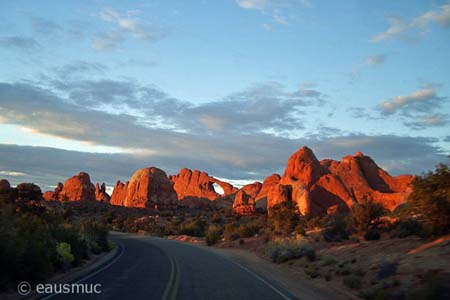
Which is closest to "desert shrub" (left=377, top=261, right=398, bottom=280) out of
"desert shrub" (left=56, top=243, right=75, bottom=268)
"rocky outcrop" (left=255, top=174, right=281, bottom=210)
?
"desert shrub" (left=56, top=243, right=75, bottom=268)

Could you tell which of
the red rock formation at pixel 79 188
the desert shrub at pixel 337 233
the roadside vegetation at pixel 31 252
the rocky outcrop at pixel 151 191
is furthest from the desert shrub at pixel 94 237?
the red rock formation at pixel 79 188

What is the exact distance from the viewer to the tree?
2088 cm

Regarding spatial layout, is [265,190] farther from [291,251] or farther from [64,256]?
[64,256]

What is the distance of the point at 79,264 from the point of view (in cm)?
2164

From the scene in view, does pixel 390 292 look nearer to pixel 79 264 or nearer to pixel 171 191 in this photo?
pixel 79 264

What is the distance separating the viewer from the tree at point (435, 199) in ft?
68.5

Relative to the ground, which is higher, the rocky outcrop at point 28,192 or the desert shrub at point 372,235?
the rocky outcrop at point 28,192

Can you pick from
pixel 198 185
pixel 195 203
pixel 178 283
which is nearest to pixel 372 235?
pixel 178 283

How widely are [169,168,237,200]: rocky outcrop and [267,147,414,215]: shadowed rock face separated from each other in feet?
314

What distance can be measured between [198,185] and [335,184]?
117 meters

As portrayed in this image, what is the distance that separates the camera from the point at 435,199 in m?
21.1

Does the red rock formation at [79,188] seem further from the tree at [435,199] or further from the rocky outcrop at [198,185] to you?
the tree at [435,199]

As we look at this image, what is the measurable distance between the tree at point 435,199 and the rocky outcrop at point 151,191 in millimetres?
101433

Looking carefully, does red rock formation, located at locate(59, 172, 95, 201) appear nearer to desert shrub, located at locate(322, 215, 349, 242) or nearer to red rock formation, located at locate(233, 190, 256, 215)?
red rock formation, located at locate(233, 190, 256, 215)
